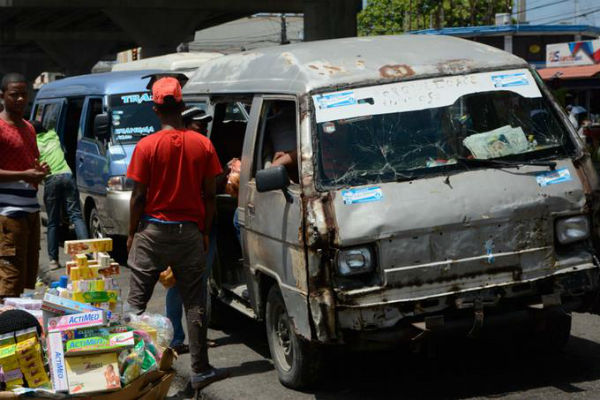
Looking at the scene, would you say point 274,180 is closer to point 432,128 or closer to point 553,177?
point 432,128

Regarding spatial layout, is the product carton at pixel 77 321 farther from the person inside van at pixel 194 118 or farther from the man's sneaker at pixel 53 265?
the man's sneaker at pixel 53 265

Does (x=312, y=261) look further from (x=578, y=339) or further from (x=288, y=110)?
(x=578, y=339)

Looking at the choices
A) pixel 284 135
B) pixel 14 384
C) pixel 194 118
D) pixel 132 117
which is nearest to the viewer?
pixel 14 384

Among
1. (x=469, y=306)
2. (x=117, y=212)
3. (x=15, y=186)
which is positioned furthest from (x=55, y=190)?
(x=469, y=306)

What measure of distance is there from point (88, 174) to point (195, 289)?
5.84 metres

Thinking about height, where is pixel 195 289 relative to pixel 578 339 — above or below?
above

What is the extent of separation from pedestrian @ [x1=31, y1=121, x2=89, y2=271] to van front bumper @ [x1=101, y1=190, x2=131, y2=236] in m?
0.40

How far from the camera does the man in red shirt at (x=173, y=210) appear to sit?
19.1 ft

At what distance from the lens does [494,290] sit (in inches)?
212

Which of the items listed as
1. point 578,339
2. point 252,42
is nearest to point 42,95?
point 578,339

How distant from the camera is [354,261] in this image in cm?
524

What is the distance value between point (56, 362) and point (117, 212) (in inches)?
213

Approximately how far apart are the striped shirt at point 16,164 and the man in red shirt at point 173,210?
4.16 feet

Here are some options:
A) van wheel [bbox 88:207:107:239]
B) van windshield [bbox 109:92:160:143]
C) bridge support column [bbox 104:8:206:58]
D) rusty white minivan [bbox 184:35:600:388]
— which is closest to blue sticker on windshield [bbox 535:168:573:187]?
rusty white minivan [bbox 184:35:600:388]
